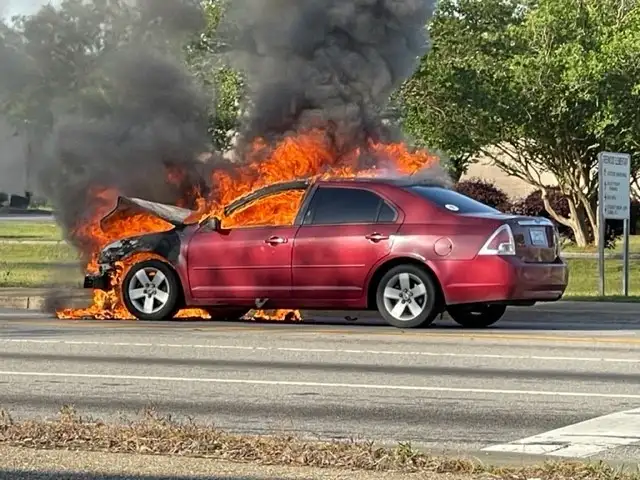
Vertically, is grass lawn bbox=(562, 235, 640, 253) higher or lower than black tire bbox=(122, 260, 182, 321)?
higher

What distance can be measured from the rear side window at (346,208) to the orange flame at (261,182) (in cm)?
36

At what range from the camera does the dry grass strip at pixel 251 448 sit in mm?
6762

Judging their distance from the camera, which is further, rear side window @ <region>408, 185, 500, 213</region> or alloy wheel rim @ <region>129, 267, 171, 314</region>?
alloy wheel rim @ <region>129, 267, 171, 314</region>

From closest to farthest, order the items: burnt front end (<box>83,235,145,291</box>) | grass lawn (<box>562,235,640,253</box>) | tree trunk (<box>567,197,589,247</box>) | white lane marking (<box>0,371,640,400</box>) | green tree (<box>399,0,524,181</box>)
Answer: white lane marking (<box>0,371,640,400</box>)
burnt front end (<box>83,235,145,291</box>)
green tree (<box>399,0,524,181</box>)
grass lawn (<box>562,235,640,253</box>)
tree trunk (<box>567,197,589,247</box>)

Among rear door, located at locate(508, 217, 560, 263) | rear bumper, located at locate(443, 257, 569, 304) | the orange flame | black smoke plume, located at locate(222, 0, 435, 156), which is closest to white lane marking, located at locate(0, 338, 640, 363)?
rear bumper, located at locate(443, 257, 569, 304)

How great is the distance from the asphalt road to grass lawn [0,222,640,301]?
2.53 metres

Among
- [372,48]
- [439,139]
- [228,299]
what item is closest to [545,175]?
[439,139]

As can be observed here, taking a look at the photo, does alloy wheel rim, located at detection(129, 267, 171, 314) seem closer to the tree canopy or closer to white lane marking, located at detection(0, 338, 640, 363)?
white lane marking, located at detection(0, 338, 640, 363)

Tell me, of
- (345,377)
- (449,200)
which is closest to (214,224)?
(449,200)

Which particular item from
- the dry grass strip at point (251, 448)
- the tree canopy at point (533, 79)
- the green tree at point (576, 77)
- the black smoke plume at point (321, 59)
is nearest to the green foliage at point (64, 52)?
the black smoke plume at point (321, 59)

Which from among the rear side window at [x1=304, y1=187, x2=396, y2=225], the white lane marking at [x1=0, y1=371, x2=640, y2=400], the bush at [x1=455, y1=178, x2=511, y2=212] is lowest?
the white lane marking at [x1=0, y1=371, x2=640, y2=400]

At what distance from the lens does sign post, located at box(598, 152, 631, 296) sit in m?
19.9

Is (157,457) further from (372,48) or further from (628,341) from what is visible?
(372,48)

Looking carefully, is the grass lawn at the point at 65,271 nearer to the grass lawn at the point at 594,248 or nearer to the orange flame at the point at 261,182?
the grass lawn at the point at 594,248
